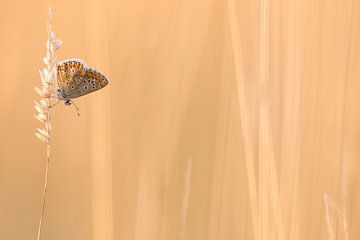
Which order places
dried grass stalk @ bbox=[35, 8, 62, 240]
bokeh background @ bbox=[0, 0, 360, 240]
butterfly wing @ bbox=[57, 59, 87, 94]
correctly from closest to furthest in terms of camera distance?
dried grass stalk @ bbox=[35, 8, 62, 240] < butterfly wing @ bbox=[57, 59, 87, 94] < bokeh background @ bbox=[0, 0, 360, 240]

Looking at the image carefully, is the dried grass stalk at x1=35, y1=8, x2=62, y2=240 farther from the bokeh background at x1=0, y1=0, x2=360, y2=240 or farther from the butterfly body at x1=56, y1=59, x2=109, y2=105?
the bokeh background at x1=0, y1=0, x2=360, y2=240

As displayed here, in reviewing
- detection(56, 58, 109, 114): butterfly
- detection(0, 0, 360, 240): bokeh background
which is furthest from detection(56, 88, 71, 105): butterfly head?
detection(0, 0, 360, 240): bokeh background

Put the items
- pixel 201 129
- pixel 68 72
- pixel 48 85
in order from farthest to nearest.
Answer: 1. pixel 201 129
2. pixel 68 72
3. pixel 48 85

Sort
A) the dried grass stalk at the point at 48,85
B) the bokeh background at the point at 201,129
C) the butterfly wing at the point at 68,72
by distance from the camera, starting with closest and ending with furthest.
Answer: the dried grass stalk at the point at 48,85 < the butterfly wing at the point at 68,72 < the bokeh background at the point at 201,129

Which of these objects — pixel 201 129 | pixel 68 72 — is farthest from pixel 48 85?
pixel 201 129

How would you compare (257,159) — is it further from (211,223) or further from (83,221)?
(83,221)

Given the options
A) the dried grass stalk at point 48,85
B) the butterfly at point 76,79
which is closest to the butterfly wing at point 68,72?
the butterfly at point 76,79

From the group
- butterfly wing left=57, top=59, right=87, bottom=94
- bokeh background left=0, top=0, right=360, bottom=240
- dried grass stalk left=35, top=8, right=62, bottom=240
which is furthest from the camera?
bokeh background left=0, top=0, right=360, bottom=240

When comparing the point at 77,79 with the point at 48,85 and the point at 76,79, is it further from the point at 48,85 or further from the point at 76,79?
the point at 48,85

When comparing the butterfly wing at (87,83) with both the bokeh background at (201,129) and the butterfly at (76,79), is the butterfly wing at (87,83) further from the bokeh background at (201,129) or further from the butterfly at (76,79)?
the bokeh background at (201,129)
